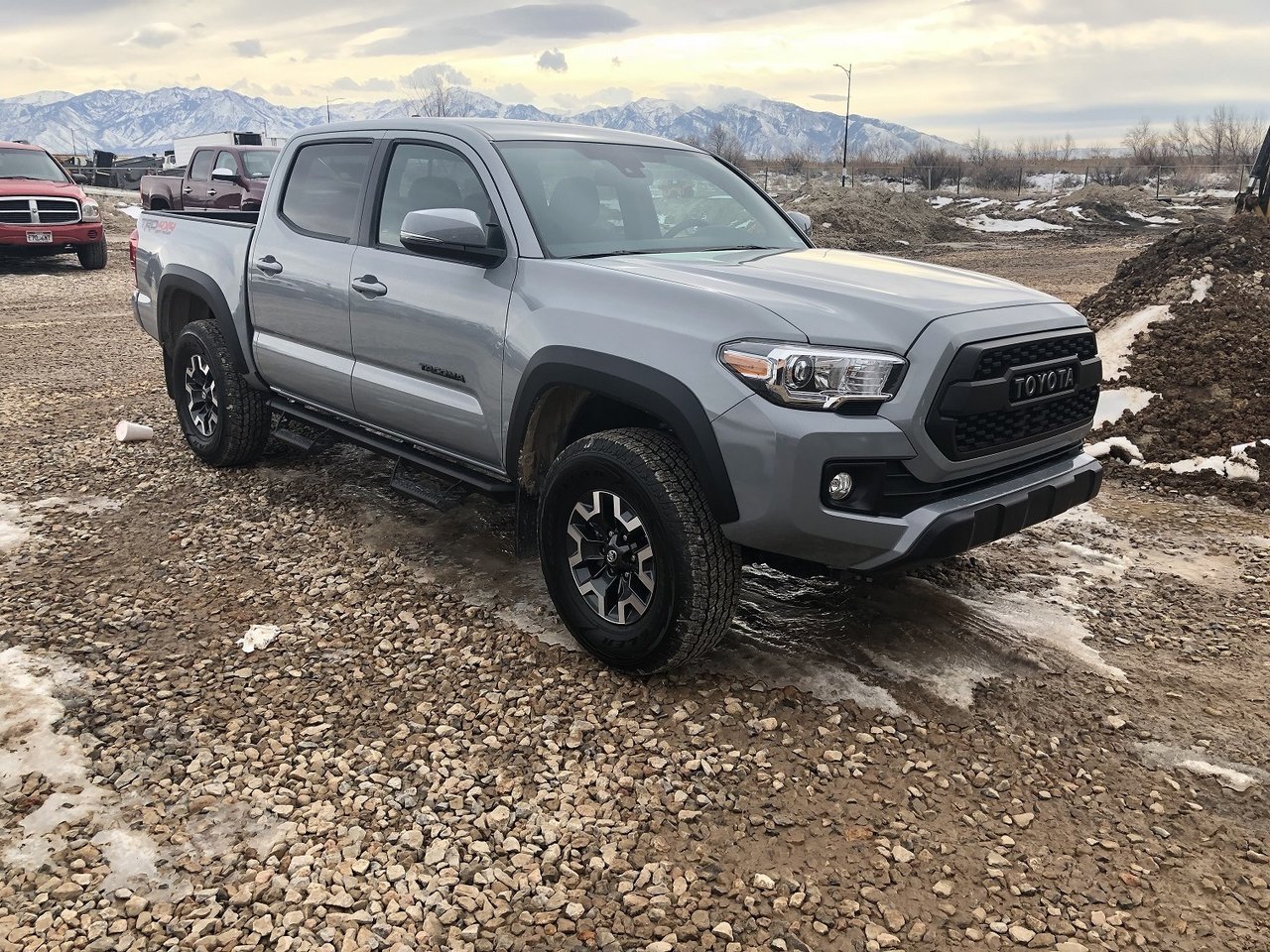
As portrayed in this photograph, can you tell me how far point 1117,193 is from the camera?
37.9m

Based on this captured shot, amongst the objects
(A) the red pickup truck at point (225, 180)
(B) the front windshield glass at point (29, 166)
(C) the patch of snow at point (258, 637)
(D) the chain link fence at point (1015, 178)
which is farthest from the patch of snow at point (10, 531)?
(D) the chain link fence at point (1015, 178)

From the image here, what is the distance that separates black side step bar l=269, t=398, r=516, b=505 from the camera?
13.5 ft

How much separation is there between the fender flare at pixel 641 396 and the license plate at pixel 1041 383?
1028mm

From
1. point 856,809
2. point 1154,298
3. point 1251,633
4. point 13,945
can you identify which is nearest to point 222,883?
point 13,945

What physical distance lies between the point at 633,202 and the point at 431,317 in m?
1.02

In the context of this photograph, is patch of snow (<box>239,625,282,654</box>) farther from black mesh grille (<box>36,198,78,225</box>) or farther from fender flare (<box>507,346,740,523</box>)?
black mesh grille (<box>36,198,78,225</box>)

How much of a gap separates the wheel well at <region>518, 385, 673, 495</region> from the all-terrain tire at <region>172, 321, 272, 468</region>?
249 cm

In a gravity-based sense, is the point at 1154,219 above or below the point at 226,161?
below

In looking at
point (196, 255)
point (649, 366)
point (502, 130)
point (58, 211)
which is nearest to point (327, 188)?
point (502, 130)

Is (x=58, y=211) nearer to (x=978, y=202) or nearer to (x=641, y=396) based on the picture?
(x=641, y=396)

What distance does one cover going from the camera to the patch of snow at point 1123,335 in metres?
7.50

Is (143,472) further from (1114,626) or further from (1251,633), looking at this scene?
(1251,633)

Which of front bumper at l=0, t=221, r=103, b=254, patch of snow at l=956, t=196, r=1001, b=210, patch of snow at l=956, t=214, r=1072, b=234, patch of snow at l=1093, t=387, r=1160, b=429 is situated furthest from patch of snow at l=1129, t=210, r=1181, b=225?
front bumper at l=0, t=221, r=103, b=254

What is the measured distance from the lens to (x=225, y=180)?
1680 cm
